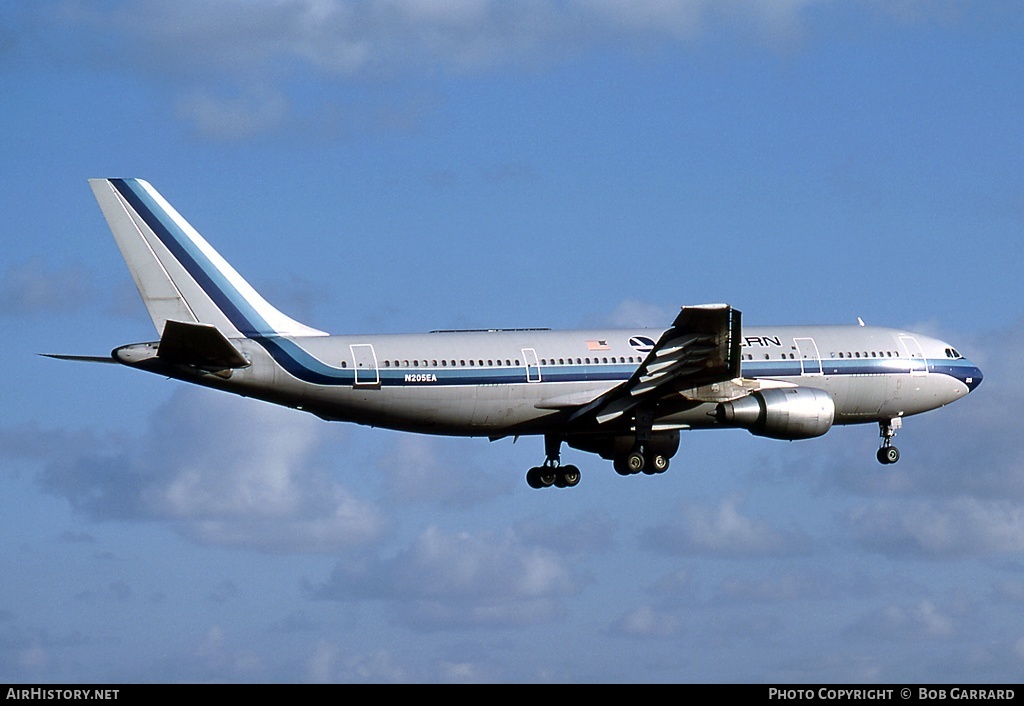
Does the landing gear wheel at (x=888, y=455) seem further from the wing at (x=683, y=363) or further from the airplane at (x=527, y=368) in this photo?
the wing at (x=683, y=363)

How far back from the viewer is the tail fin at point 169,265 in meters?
59.2

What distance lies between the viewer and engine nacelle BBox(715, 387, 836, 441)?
62625 millimetres

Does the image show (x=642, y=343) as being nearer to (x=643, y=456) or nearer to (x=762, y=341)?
(x=643, y=456)

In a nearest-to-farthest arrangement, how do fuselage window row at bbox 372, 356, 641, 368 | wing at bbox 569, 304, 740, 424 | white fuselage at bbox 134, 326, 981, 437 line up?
wing at bbox 569, 304, 740, 424 → white fuselage at bbox 134, 326, 981, 437 → fuselage window row at bbox 372, 356, 641, 368

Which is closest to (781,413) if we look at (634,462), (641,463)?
(641,463)

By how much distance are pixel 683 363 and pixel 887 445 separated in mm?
14090

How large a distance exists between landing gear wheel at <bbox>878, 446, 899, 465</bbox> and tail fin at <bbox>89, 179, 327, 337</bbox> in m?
27.4

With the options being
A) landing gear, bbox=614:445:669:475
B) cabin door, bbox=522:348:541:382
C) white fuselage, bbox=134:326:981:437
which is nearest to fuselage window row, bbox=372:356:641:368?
white fuselage, bbox=134:326:981:437

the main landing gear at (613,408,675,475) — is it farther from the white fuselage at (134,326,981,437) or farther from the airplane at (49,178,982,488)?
the white fuselage at (134,326,981,437)
